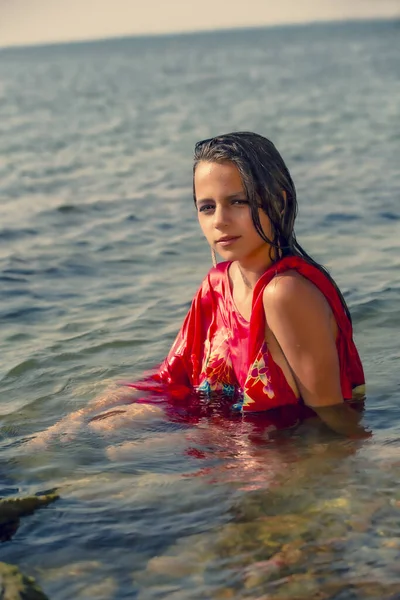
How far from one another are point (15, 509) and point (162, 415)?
94 centimetres

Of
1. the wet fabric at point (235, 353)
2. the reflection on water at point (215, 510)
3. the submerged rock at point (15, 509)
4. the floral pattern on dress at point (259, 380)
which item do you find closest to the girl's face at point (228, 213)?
the wet fabric at point (235, 353)

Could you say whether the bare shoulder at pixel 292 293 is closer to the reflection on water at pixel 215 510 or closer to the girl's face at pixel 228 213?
the girl's face at pixel 228 213

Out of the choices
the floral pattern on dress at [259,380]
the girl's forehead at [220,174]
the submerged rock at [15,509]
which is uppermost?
the girl's forehead at [220,174]

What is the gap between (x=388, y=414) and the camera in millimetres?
4496

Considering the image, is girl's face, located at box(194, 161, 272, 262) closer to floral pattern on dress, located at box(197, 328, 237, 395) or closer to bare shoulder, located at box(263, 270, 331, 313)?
bare shoulder, located at box(263, 270, 331, 313)

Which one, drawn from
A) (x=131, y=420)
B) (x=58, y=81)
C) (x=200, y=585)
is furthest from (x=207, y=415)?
(x=58, y=81)

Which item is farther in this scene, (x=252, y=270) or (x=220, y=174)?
(x=252, y=270)

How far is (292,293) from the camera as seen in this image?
373cm

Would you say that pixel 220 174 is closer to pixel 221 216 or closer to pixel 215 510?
pixel 221 216

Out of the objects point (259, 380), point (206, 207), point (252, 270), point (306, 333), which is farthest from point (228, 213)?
point (259, 380)

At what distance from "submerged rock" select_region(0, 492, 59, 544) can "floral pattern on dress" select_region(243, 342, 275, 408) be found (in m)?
0.89

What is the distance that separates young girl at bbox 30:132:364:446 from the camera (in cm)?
378

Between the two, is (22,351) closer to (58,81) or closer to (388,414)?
(388,414)

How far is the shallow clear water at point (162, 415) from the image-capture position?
127 inches
